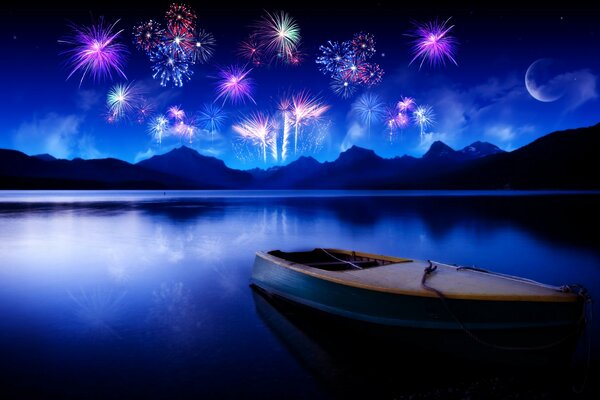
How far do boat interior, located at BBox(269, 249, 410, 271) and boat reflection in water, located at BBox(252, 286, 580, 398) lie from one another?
3.32 m

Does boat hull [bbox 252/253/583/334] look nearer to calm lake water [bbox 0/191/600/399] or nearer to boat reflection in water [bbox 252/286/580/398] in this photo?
boat reflection in water [bbox 252/286/580/398]

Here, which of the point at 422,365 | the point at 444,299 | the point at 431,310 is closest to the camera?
the point at 444,299

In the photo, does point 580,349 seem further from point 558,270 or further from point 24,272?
point 24,272

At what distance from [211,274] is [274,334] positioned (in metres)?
7.81

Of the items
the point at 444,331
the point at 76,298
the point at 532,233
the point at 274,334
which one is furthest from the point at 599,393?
the point at 532,233

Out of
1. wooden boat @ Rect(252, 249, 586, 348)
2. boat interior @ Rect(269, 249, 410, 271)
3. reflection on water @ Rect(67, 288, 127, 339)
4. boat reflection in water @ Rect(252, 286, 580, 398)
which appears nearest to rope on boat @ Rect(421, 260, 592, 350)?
wooden boat @ Rect(252, 249, 586, 348)

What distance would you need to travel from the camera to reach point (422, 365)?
24.9 feet

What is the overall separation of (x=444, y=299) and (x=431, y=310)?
0.38m

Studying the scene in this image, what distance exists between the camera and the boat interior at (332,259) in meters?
12.2

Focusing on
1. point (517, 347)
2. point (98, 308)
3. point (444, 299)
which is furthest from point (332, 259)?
point (98, 308)

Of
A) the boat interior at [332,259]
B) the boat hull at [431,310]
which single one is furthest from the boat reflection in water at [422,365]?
the boat interior at [332,259]

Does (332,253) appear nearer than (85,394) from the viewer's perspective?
No

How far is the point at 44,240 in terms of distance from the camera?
2639 cm

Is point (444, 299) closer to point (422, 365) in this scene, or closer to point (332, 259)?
point (422, 365)
